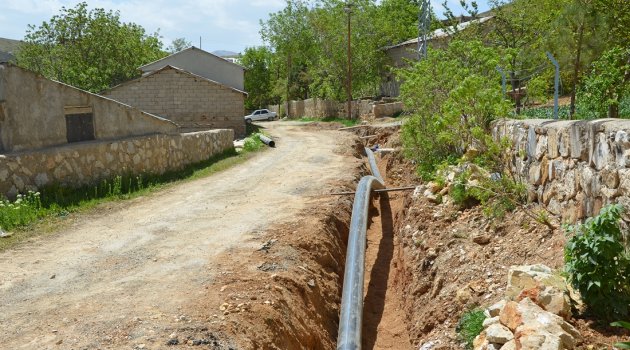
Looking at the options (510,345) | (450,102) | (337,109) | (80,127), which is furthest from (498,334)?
(337,109)

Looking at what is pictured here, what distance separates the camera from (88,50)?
40.0 m

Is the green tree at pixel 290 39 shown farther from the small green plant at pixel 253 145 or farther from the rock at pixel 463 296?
the rock at pixel 463 296

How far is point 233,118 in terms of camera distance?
31859 mm

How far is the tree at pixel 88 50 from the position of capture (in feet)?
129

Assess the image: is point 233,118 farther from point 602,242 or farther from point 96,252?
point 602,242

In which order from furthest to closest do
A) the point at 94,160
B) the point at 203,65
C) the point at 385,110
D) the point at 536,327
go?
the point at 385,110
the point at 203,65
the point at 94,160
the point at 536,327

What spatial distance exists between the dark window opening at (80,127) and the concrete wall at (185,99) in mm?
15307

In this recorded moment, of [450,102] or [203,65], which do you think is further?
[203,65]

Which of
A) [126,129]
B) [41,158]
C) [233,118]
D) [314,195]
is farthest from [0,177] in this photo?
[233,118]

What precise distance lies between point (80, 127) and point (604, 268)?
40.7 feet

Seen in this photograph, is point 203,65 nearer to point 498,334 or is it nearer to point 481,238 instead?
point 481,238

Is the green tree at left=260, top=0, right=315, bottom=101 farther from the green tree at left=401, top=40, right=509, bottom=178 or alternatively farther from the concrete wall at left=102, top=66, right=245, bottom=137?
the green tree at left=401, top=40, right=509, bottom=178

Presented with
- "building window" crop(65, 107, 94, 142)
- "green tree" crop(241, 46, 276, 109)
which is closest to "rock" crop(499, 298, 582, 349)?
"building window" crop(65, 107, 94, 142)

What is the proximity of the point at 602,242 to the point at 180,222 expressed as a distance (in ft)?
23.9
